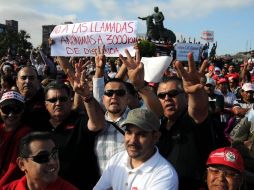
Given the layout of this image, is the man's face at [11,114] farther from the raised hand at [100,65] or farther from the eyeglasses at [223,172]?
the eyeglasses at [223,172]

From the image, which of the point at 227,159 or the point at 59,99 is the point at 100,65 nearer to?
the point at 59,99

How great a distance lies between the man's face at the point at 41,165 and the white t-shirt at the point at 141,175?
1.26 ft

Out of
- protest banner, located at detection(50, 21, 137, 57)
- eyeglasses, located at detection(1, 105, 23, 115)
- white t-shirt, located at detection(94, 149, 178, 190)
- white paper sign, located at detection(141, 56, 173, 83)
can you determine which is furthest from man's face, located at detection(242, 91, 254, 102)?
eyeglasses, located at detection(1, 105, 23, 115)

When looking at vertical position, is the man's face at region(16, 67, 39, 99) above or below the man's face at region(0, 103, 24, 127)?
above

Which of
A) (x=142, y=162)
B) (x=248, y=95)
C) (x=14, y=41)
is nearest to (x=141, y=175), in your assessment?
(x=142, y=162)

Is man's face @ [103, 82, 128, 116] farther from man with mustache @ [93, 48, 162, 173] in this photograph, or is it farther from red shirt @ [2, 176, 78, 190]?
red shirt @ [2, 176, 78, 190]

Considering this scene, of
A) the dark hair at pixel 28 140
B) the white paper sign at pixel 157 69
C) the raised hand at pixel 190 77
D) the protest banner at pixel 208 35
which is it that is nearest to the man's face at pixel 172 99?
the raised hand at pixel 190 77

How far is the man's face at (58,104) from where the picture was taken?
11.4 feet

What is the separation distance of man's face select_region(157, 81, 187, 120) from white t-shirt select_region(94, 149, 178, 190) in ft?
1.87

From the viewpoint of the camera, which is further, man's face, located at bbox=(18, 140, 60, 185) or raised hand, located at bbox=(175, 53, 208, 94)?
raised hand, located at bbox=(175, 53, 208, 94)

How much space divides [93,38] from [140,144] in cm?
301

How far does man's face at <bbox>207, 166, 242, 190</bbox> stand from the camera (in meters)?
2.62

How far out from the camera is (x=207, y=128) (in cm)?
296

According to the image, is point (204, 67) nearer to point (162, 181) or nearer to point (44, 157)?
point (162, 181)
